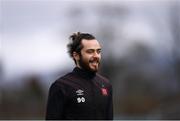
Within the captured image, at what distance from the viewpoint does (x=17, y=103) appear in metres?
45.1

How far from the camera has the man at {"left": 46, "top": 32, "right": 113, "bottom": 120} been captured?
5965mm

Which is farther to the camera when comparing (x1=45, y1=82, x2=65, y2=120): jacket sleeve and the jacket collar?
the jacket collar

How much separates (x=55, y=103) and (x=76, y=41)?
0.55 meters

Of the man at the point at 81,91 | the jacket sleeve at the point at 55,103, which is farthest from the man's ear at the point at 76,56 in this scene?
the jacket sleeve at the point at 55,103

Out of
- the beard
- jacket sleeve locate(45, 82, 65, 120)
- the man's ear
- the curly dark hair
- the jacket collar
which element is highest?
the curly dark hair

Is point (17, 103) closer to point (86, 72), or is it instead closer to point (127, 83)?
point (127, 83)

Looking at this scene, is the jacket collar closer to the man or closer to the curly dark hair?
the man

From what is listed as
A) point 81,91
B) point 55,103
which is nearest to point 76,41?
point 81,91

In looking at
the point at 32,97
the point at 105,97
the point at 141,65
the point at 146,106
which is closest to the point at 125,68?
the point at 141,65

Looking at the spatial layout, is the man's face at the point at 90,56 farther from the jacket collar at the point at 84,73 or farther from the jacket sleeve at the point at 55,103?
the jacket sleeve at the point at 55,103

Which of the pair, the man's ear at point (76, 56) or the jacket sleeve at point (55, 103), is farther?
the man's ear at point (76, 56)

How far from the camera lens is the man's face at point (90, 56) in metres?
6.00

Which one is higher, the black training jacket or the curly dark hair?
the curly dark hair

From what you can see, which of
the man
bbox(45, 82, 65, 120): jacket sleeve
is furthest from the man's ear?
bbox(45, 82, 65, 120): jacket sleeve
